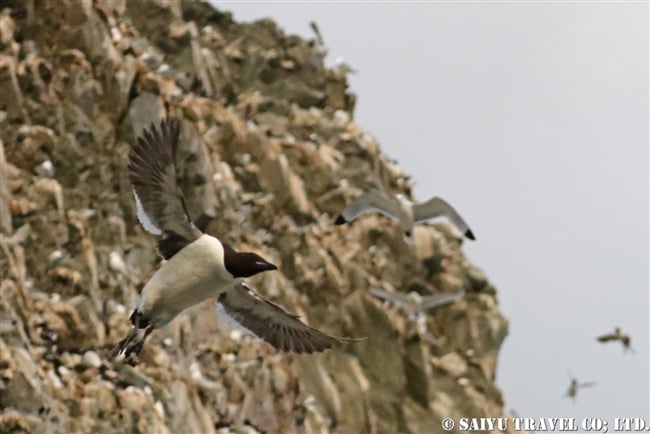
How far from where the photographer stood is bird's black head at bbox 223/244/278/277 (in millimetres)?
10008

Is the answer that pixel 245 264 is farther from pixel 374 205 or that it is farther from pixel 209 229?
pixel 209 229

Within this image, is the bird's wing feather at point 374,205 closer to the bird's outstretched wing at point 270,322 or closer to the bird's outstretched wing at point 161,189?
the bird's outstretched wing at point 270,322

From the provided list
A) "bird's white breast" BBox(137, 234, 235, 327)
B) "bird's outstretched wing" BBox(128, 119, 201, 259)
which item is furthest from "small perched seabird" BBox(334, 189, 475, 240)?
"bird's white breast" BBox(137, 234, 235, 327)

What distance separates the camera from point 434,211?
26.9m

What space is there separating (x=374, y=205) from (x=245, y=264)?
16365mm

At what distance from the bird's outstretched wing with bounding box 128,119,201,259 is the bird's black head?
78 cm

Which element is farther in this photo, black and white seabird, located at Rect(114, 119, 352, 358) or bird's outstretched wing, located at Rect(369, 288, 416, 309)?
bird's outstretched wing, located at Rect(369, 288, 416, 309)

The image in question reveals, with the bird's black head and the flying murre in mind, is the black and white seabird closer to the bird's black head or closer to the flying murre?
the bird's black head

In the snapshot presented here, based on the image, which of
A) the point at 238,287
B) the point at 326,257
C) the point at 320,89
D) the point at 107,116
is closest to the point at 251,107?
the point at 320,89

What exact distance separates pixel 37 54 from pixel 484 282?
1961cm

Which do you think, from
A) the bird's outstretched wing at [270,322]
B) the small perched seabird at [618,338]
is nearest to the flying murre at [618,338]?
the small perched seabird at [618,338]

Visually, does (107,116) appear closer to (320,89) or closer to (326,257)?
(326,257)

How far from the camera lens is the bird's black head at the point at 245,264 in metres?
10.0

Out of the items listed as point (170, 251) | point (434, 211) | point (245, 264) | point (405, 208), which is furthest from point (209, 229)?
point (245, 264)
